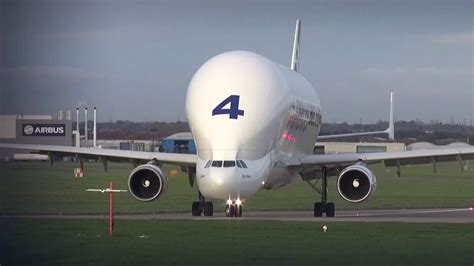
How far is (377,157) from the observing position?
4591 centimetres

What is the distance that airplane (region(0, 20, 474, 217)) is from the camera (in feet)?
136

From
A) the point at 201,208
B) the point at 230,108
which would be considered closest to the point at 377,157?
the point at 201,208

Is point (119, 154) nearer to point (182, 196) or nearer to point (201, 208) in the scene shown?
point (201, 208)

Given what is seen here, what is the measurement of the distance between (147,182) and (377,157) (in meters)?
8.27

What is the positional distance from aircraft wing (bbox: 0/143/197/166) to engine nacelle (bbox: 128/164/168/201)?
1185 mm

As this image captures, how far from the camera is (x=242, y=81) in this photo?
42.0m

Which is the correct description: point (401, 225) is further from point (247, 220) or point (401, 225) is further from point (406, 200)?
point (406, 200)

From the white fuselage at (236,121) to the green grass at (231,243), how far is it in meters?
4.38

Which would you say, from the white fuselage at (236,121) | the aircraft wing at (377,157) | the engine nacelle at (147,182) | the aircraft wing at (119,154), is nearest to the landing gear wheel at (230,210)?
the white fuselage at (236,121)

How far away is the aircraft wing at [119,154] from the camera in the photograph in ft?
148

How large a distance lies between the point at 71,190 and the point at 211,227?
2513 cm

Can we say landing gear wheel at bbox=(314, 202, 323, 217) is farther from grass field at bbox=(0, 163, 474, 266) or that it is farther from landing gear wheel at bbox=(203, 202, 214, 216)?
grass field at bbox=(0, 163, 474, 266)

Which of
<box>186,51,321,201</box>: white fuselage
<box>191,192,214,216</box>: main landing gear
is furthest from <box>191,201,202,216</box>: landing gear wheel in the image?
<box>186,51,321,201</box>: white fuselage

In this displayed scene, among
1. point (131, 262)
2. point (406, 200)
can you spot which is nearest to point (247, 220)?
point (131, 262)
